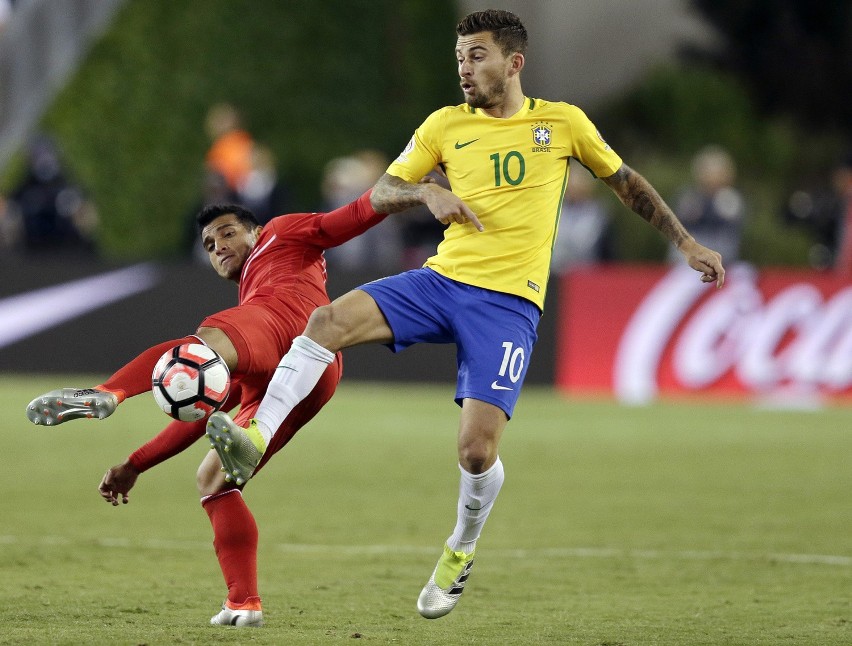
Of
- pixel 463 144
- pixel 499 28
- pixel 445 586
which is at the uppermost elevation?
pixel 499 28

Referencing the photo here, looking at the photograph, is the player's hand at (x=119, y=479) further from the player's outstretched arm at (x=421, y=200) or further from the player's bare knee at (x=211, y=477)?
the player's outstretched arm at (x=421, y=200)

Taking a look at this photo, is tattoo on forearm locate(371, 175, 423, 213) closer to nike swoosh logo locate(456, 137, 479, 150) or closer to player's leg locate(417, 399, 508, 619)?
nike swoosh logo locate(456, 137, 479, 150)

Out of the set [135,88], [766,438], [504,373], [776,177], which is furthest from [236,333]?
[776,177]

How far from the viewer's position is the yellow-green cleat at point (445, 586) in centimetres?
673

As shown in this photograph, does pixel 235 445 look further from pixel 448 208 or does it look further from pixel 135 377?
pixel 448 208

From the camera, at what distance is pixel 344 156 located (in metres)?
27.2

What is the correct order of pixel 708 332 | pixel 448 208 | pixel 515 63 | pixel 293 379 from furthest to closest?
pixel 708 332, pixel 515 63, pixel 448 208, pixel 293 379

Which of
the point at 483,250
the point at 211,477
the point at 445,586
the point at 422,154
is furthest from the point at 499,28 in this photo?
the point at 445,586

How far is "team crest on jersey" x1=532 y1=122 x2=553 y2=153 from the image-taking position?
6.84 metres

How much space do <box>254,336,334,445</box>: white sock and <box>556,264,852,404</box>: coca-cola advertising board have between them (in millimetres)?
11040

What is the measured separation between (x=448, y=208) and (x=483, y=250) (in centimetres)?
40

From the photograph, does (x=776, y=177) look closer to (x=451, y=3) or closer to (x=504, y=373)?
(x=451, y=3)

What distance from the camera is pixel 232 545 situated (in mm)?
6629

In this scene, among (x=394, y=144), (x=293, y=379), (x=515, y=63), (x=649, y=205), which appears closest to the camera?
(x=293, y=379)
